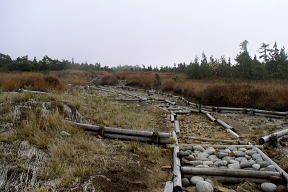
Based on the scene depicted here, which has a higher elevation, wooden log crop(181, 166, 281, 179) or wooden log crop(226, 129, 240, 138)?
wooden log crop(181, 166, 281, 179)

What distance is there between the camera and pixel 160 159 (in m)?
3.75

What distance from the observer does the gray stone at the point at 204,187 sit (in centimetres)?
266

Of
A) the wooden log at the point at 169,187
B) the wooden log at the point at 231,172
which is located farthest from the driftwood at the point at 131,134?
the wooden log at the point at 169,187

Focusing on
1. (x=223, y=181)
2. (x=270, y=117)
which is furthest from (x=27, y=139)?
(x=270, y=117)

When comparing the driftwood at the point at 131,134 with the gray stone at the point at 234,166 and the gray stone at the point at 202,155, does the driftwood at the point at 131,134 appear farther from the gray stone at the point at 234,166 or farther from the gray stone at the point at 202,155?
the gray stone at the point at 234,166

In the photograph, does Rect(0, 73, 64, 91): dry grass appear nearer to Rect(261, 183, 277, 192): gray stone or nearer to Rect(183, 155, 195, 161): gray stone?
Rect(183, 155, 195, 161): gray stone

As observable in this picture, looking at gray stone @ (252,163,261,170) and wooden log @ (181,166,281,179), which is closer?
Result: wooden log @ (181,166,281,179)

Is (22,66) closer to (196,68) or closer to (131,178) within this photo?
(196,68)

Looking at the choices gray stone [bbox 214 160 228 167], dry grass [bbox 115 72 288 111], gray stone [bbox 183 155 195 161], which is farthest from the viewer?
dry grass [bbox 115 72 288 111]

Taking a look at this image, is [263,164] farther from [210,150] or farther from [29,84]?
[29,84]

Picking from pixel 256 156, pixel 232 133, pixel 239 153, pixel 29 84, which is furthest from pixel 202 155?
pixel 29 84

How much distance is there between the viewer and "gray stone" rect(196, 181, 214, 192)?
2664mm

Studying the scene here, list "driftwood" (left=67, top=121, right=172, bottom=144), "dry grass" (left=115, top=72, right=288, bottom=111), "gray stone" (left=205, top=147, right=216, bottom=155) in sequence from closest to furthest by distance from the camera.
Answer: "gray stone" (left=205, top=147, right=216, bottom=155) < "driftwood" (left=67, top=121, right=172, bottom=144) < "dry grass" (left=115, top=72, right=288, bottom=111)

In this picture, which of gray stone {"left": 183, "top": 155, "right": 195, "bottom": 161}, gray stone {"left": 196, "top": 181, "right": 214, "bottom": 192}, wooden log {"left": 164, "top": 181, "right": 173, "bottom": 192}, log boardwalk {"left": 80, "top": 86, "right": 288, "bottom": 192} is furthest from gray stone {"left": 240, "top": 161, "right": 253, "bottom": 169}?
wooden log {"left": 164, "top": 181, "right": 173, "bottom": 192}
